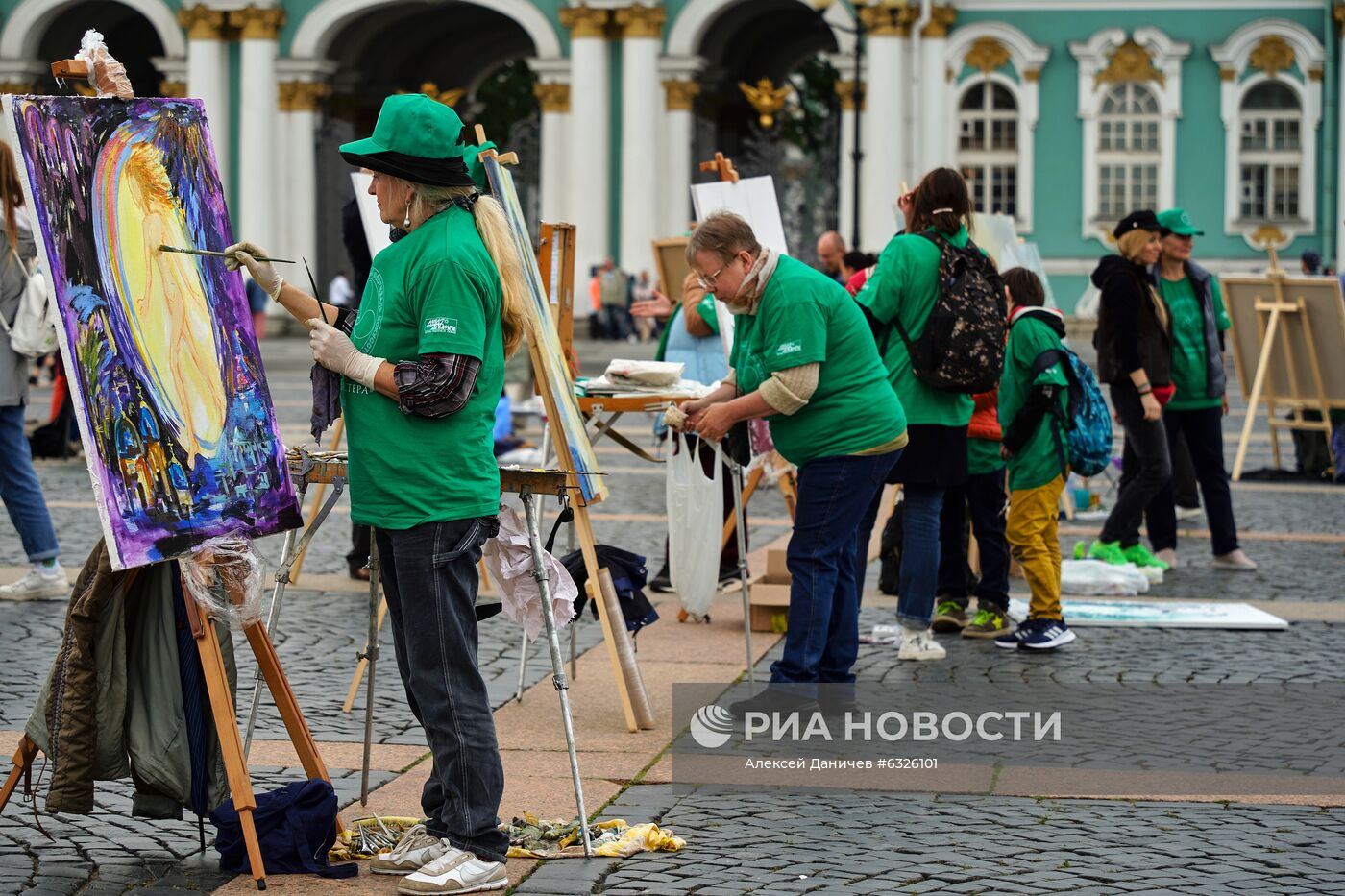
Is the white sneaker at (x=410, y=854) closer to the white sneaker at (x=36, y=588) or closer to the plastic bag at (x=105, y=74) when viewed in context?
the plastic bag at (x=105, y=74)

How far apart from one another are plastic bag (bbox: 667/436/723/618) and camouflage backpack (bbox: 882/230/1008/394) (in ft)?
2.55

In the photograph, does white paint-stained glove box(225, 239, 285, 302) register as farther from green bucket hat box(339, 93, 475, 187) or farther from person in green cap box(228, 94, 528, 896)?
green bucket hat box(339, 93, 475, 187)

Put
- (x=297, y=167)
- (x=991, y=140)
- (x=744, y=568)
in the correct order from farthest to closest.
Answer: (x=297, y=167), (x=991, y=140), (x=744, y=568)

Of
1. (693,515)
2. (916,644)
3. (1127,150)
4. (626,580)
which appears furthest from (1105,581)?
(1127,150)

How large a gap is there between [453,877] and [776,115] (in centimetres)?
3220

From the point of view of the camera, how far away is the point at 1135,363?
9094 millimetres

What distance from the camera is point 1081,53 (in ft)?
106

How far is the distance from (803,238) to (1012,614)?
26.1 meters

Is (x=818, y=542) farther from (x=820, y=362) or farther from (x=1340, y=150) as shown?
(x=1340, y=150)

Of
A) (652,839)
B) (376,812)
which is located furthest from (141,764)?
(652,839)

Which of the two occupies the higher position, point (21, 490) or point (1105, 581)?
point (21, 490)

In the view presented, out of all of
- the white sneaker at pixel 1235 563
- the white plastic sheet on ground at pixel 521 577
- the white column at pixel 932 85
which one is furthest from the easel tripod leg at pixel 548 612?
the white column at pixel 932 85

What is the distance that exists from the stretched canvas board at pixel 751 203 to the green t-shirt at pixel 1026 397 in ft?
4.53

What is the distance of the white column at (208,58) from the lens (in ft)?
112
